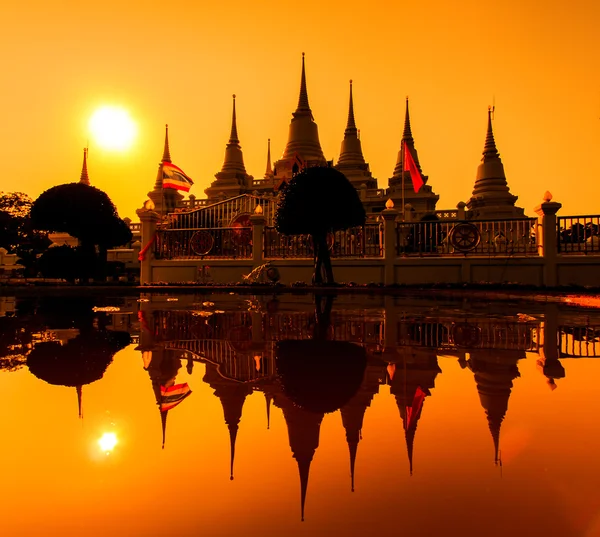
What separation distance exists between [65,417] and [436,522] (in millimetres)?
2026

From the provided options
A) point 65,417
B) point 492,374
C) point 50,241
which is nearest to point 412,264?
point 492,374

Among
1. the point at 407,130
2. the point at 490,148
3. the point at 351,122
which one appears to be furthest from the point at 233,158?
the point at 490,148

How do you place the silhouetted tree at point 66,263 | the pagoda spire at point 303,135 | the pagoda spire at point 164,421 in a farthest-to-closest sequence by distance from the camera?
the pagoda spire at point 303,135
the silhouetted tree at point 66,263
the pagoda spire at point 164,421

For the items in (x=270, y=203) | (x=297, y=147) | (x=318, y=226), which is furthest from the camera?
(x=297, y=147)

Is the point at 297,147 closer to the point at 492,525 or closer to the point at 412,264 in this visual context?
the point at 412,264

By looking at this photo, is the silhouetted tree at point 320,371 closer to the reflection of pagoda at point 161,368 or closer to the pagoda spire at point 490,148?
the reflection of pagoda at point 161,368

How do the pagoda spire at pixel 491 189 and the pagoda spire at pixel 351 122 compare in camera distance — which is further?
the pagoda spire at pixel 351 122

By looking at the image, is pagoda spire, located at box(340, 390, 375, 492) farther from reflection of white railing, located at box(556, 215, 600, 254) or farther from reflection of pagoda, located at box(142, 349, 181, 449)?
reflection of white railing, located at box(556, 215, 600, 254)

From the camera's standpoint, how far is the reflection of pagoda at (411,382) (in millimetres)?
2637

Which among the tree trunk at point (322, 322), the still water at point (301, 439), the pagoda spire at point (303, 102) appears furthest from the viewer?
the pagoda spire at point (303, 102)

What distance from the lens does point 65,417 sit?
278 centimetres

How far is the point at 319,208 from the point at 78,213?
38.4 feet

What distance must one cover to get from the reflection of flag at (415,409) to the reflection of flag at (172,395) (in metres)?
1.30

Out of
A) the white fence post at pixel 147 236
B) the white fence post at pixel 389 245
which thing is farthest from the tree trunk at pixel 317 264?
the white fence post at pixel 147 236
